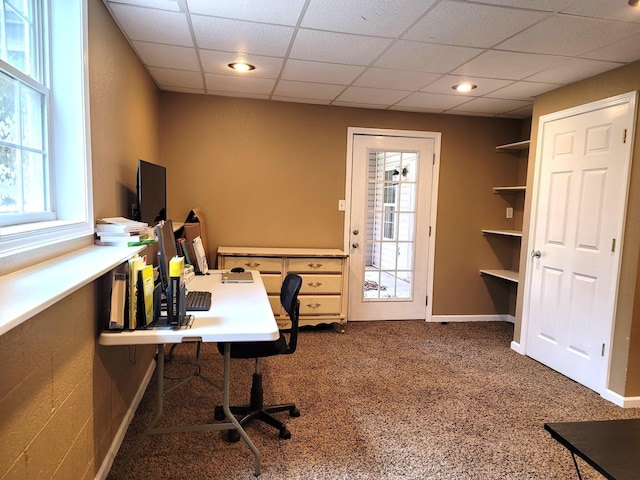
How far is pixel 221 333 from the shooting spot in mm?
1661

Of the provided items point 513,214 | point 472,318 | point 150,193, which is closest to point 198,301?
point 150,193

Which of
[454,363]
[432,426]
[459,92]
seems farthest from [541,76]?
[432,426]

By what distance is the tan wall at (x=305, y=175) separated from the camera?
3.87 meters

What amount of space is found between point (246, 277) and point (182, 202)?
147cm

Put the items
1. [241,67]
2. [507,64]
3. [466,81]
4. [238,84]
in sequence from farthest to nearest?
[238,84] < [466,81] < [241,67] < [507,64]

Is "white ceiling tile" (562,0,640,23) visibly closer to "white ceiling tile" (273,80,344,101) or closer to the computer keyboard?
"white ceiling tile" (273,80,344,101)

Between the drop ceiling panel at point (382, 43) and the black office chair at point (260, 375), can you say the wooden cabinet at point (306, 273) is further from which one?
the drop ceiling panel at point (382, 43)

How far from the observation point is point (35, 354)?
115 centimetres

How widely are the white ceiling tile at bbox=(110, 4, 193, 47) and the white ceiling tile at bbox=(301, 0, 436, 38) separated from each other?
2.39 feet

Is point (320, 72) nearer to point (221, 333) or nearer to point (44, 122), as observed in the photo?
point (44, 122)

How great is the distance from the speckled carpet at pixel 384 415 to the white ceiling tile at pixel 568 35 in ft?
7.50

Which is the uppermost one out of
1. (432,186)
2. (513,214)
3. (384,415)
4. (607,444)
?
(432,186)

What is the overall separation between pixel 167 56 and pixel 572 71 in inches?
114

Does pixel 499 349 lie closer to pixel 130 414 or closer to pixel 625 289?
pixel 625 289
